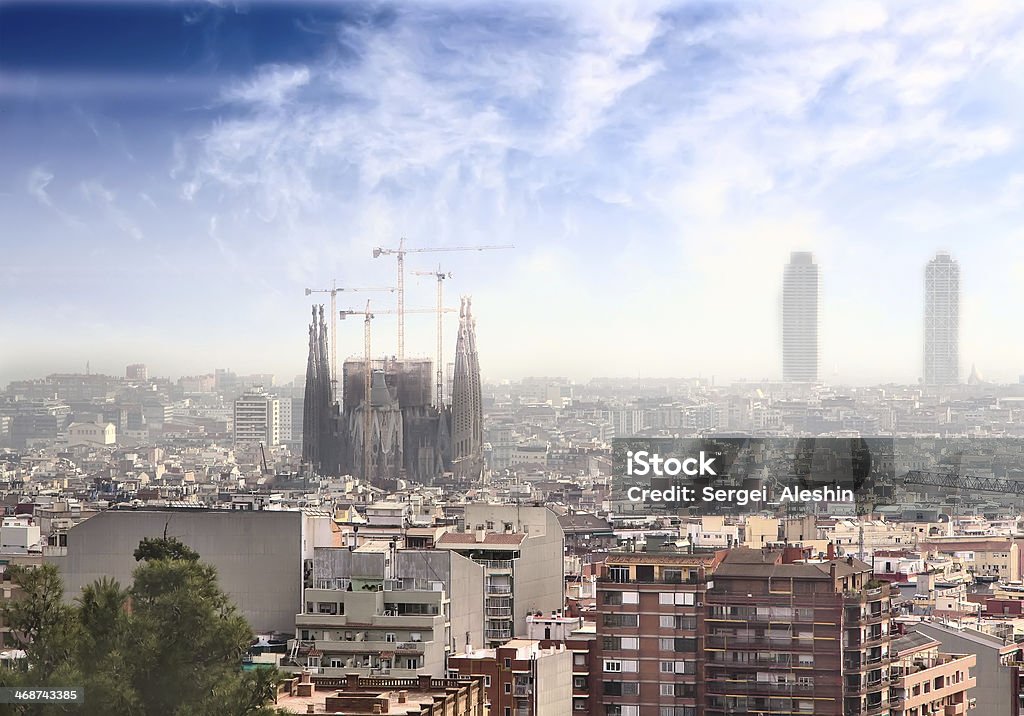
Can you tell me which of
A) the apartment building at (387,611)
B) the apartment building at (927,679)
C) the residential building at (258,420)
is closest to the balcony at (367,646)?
the apartment building at (387,611)

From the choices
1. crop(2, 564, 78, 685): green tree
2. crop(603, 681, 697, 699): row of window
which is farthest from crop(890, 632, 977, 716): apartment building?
crop(2, 564, 78, 685): green tree

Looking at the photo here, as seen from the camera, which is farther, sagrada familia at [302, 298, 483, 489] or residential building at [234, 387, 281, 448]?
sagrada familia at [302, 298, 483, 489]

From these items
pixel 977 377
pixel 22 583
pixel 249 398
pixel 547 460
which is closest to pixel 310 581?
pixel 22 583

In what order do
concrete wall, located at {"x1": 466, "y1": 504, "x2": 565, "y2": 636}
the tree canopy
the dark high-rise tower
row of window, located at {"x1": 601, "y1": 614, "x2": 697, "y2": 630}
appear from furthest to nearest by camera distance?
the dark high-rise tower → concrete wall, located at {"x1": 466, "y1": 504, "x2": 565, "y2": 636} → row of window, located at {"x1": 601, "y1": 614, "x2": 697, "y2": 630} → the tree canopy

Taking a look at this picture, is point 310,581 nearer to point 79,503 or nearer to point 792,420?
point 79,503

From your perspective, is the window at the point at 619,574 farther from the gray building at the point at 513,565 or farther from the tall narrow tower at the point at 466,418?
the tall narrow tower at the point at 466,418

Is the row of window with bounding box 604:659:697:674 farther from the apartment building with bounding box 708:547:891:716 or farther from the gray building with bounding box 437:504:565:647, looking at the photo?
the gray building with bounding box 437:504:565:647

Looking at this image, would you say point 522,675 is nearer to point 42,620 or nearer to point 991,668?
point 991,668
